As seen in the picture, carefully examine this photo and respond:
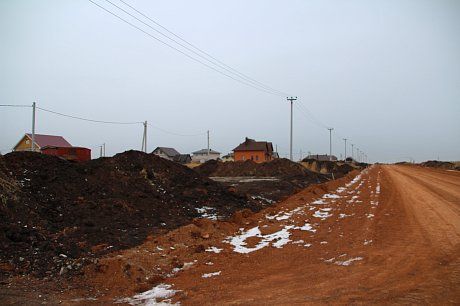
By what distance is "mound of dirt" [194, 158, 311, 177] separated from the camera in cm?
4303

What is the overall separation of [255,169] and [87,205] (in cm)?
3469

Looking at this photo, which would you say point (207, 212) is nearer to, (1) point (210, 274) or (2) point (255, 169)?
(1) point (210, 274)

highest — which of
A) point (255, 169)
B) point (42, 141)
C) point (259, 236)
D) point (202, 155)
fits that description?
point (202, 155)

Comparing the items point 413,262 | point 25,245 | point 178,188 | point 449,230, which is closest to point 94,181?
point 178,188

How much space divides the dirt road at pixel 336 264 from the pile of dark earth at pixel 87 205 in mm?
2520

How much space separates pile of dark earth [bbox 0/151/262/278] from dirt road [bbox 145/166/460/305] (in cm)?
252

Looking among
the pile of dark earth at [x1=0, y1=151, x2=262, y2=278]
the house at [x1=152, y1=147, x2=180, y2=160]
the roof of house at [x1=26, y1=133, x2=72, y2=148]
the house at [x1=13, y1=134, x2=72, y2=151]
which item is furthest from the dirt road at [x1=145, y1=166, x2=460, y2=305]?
the house at [x1=152, y1=147, x2=180, y2=160]

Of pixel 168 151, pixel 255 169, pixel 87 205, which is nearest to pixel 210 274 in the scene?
pixel 87 205

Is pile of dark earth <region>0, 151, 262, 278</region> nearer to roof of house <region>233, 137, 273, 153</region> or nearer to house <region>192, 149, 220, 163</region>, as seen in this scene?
roof of house <region>233, 137, 273, 153</region>

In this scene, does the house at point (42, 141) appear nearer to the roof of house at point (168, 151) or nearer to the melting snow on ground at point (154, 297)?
the melting snow on ground at point (154, 297)

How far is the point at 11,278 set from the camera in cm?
655

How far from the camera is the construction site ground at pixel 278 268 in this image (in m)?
5.57

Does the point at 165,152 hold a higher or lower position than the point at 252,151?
higher

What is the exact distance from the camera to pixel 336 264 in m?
7.13
